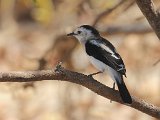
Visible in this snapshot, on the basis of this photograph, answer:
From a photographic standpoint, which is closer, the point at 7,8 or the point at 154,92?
the point at 154,92

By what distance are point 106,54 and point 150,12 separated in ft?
0.74

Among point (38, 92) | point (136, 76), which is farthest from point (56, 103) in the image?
point (136, 76)

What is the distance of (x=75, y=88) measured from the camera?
462 cm

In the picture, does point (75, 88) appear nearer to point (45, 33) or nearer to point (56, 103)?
point (56, 103)

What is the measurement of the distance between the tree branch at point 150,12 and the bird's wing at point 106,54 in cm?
18

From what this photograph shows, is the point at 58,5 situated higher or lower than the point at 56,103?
higher

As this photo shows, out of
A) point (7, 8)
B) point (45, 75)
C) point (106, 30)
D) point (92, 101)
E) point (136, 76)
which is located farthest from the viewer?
point (7, 8)

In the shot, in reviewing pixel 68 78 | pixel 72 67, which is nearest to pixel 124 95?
pixel 68 78

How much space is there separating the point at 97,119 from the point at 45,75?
119 inches

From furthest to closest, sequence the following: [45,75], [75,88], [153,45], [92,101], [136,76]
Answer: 1. [153,45]
2. [136,76]
3. [92,101]
4. [75,88]
5. [45,75]

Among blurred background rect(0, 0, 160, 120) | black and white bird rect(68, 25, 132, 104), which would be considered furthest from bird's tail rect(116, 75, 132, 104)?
blurred background rect(0, 0, 160, 120)

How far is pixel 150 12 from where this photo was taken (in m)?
1.93

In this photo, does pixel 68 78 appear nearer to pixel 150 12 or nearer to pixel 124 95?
pixel 124 95

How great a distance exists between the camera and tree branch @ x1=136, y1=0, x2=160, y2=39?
1.91 meters
